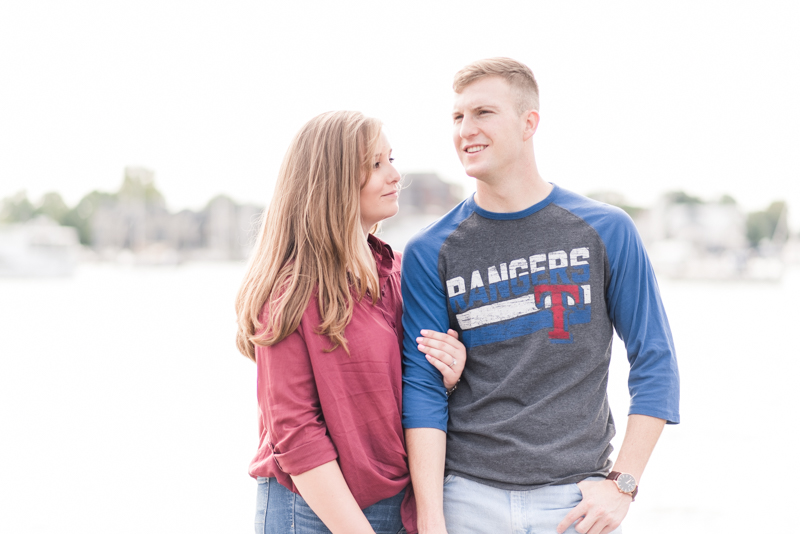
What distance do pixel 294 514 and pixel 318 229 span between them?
0.96 meters

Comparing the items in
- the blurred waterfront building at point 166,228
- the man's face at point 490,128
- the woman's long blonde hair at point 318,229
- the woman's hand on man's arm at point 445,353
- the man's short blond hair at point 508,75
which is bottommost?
the blurred waterfront building at point 166,228

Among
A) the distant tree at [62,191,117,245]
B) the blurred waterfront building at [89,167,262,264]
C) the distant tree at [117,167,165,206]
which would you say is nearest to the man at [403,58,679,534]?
the blurred waterfront building at [89,167,262,264]

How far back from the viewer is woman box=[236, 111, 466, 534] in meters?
2.12

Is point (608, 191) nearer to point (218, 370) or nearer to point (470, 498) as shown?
point (218, 370)

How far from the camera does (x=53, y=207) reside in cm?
9631

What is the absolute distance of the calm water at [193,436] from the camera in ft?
17.6

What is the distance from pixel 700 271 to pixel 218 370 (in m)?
43.3

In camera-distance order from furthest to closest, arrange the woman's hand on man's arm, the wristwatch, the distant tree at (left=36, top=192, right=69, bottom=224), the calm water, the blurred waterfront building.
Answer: the distant tree at (left=36, top=192, right=69, bottom=224), the blurred waterfront building, the calm water, the woman's hand on man's arm, the wristwatch

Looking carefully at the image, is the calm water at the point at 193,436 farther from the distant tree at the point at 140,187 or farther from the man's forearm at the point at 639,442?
the distant tree at the point at 140,187

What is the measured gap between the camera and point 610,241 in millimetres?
2328

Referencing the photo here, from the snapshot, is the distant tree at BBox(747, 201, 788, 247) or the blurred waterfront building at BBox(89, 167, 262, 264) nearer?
the blurred waterfront building at BBox(89, 167, 262, 264)

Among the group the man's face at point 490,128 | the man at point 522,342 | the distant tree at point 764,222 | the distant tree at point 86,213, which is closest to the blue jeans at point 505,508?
the man at point 522,342

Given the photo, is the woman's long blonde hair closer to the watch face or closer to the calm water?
the watch face

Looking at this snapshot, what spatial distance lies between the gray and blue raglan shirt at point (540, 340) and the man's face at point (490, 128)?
0.19 m
